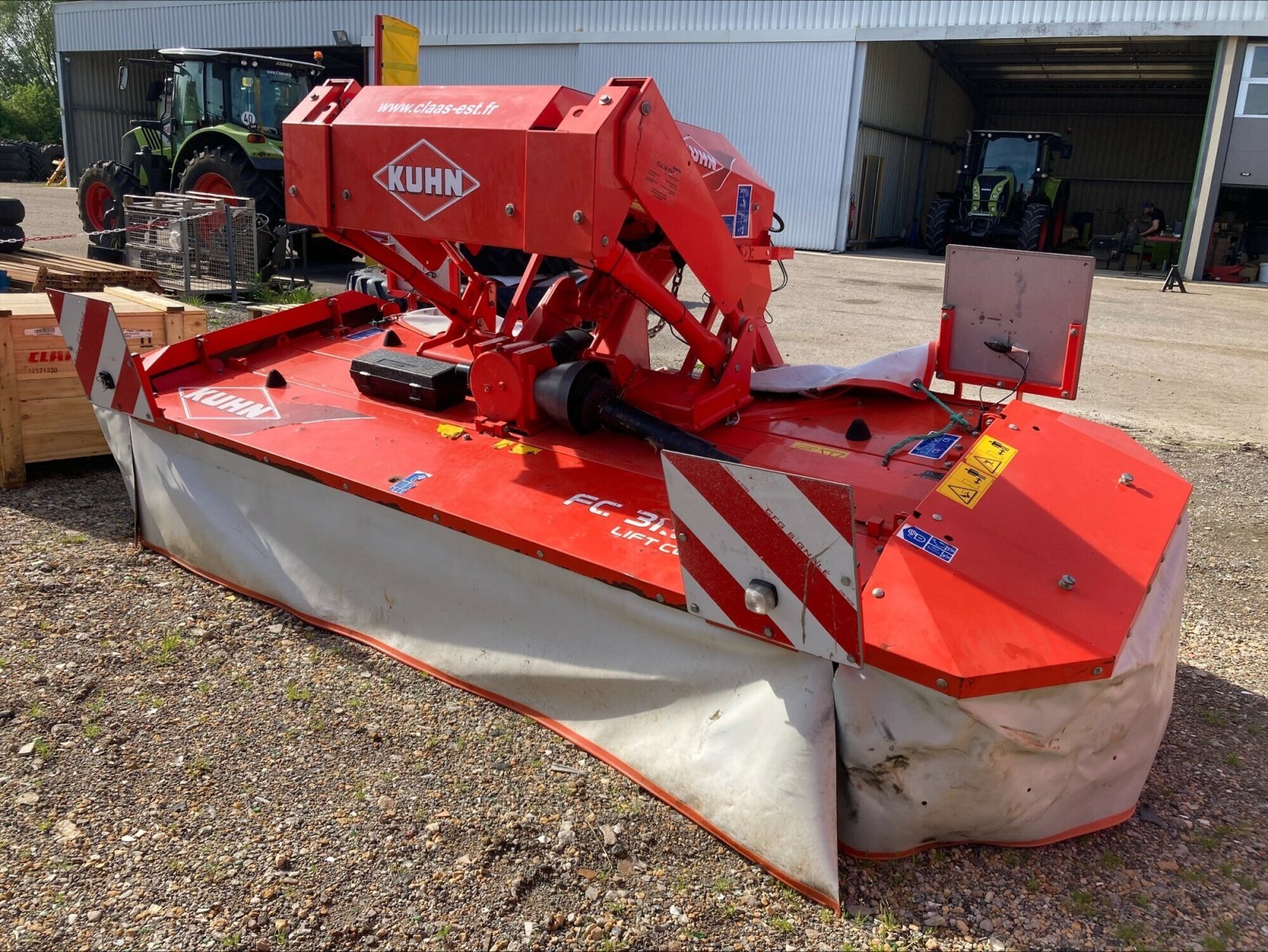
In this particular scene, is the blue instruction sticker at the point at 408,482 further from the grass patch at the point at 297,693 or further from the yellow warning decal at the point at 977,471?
the yellow warning decal at the point at 977,471

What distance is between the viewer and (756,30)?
18078mm

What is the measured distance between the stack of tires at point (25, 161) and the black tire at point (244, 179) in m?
23.1

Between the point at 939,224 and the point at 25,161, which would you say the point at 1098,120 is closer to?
the point at 939,224

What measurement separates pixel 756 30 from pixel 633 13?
2.36 metres

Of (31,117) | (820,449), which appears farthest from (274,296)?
(31,117)

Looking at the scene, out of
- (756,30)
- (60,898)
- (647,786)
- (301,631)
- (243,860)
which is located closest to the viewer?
(60,898)

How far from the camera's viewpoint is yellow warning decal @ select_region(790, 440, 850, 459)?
3.09m

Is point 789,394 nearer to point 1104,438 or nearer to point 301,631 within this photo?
point 1104,438

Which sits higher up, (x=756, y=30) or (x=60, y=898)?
(x=756, y=30)

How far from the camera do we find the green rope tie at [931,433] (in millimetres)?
3033

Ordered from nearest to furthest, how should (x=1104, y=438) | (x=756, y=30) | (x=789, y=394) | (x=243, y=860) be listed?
(x=243, y=860)
(x=1104, y=438)
(x=789, y=394)
(x=756, y=30)

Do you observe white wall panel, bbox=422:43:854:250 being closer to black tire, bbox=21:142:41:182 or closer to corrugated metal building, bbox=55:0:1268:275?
corrugated metal building, bbox=55:0:1268:275

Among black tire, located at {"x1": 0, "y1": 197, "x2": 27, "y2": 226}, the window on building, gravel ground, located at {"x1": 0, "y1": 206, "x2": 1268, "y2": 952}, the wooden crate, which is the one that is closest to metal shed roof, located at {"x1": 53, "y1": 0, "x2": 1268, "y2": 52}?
the window on building

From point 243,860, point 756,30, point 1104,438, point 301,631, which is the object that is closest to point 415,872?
point 243,860
